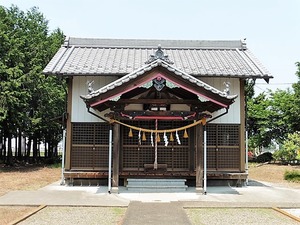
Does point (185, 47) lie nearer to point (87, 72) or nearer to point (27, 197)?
point (87, 72)

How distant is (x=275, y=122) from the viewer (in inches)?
1248

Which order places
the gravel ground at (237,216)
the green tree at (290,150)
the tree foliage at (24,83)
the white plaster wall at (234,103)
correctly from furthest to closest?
the green tree at (290,150)
the tree foliage at (24,83)
the white plaster wall at (234,103)
the gravel ground at (237,216)

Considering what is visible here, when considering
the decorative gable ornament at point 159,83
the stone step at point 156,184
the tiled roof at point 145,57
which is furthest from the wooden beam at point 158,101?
the stone step at point 156,184

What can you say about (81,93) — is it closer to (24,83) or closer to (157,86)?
(157,86)

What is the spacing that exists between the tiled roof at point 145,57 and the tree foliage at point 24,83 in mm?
4752

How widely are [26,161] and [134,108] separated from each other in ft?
66.1

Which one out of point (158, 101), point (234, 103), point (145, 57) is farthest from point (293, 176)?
point (145, 57)

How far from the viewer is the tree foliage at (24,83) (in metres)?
21.8

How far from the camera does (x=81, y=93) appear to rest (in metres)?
13.7

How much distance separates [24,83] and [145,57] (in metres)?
11.8

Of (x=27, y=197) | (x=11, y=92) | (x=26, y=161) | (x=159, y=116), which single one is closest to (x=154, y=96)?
(x=159, y=116)

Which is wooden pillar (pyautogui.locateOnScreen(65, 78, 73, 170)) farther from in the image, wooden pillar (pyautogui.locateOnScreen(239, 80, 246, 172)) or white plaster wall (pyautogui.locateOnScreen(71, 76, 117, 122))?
wooden pillar (pyautogui.locateOnScreen(239, 80, 246, 172))

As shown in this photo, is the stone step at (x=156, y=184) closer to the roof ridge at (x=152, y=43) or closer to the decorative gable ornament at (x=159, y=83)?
the decorative gable ornament at (x=159, y=83)

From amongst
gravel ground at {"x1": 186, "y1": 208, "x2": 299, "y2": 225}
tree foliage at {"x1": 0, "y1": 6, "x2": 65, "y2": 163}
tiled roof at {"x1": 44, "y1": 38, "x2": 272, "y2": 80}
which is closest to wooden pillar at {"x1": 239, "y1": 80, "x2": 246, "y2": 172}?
tiled roof at {"x1": 44, "y1": 38, "x2": 272, "y2": 80}
